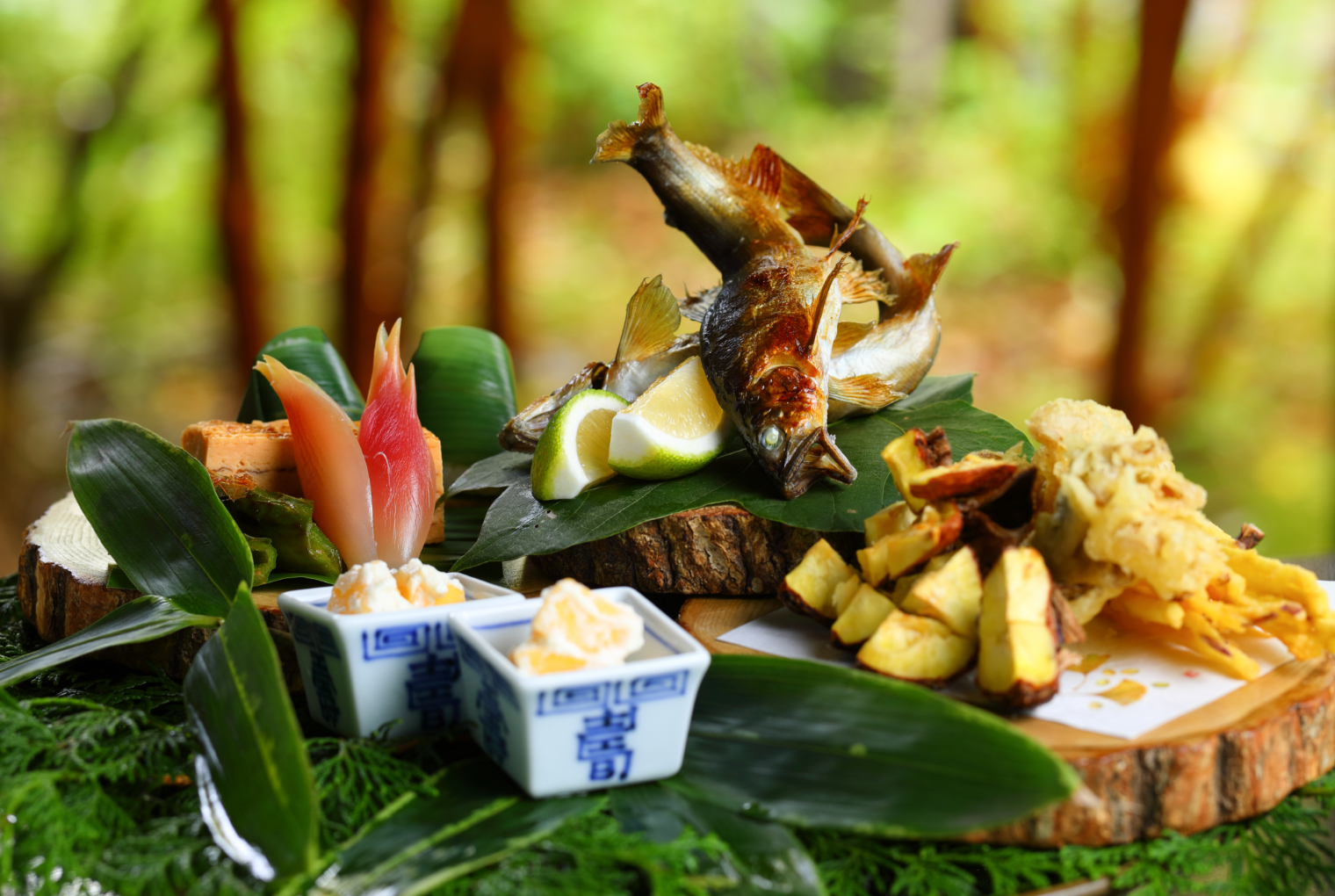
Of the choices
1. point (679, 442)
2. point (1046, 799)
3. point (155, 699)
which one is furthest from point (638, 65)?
point (1046, 799)

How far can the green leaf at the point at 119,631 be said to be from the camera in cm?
124

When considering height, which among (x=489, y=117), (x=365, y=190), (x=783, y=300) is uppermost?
(x=489, y=117)

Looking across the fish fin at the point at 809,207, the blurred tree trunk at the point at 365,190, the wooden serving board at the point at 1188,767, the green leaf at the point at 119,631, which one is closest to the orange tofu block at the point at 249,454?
the green leaf at the point at 119,631

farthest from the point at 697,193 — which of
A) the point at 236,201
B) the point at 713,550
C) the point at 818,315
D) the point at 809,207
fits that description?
the point at 236,201

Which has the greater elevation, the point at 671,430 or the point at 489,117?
the point at 489,117

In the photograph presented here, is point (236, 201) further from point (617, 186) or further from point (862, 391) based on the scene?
point (862, 391)

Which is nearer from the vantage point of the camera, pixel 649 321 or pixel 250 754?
pixel 250 754

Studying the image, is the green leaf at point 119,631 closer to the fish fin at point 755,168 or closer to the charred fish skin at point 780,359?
the charred fish skin at point 780,359

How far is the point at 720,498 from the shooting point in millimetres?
1549

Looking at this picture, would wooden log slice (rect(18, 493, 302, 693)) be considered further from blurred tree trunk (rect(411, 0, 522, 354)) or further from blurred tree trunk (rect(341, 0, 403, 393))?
blurred tree trunk (rect(411, 0, 522, 354))

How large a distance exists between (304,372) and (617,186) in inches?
169

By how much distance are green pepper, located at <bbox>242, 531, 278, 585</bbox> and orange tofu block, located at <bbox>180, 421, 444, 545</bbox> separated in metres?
0.14

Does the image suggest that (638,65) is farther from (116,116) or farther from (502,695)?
(502,695)

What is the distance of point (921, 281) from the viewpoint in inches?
79.5
